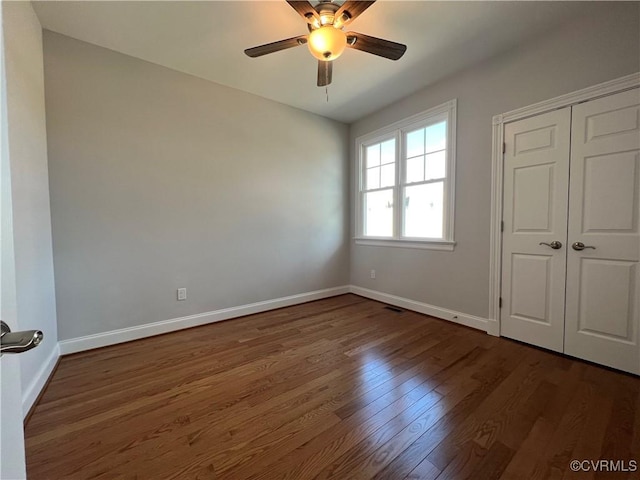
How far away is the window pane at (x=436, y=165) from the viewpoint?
3.03 meters

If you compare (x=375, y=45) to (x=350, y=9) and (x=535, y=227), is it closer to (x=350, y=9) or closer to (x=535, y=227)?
(x=350, y=9)

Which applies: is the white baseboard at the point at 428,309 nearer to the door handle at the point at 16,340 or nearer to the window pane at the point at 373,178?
the window pane at the point at 373,178

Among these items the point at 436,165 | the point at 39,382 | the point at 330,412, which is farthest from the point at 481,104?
the point at 39,382

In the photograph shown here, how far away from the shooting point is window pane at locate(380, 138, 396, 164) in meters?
3.59

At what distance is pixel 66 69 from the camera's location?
2.22 metres

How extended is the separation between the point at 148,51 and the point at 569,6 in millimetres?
3494

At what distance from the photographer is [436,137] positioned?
3.10 meters

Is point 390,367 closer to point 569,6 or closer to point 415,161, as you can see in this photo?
point 415,161

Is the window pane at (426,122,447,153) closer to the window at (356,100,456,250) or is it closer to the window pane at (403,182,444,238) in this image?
the window at (356,100,456,250)

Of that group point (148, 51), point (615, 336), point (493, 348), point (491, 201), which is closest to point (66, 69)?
point (148, 51)

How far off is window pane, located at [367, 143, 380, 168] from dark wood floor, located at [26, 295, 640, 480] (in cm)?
254

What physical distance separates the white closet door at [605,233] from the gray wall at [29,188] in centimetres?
374

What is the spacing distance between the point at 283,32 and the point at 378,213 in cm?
247

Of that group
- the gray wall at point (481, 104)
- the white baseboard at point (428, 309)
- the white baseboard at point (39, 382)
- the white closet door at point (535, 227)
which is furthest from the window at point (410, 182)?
the white baseboard at point (39, 382)
